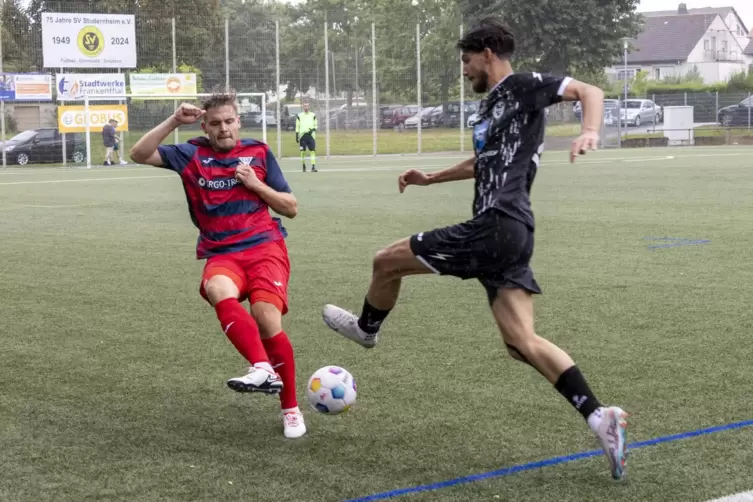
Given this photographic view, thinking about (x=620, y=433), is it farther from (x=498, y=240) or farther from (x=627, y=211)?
(x=627, y=211)

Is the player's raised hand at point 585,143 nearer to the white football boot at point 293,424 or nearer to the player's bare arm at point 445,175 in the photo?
the player's bare arm at point 445,175

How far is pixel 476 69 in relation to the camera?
4.55m

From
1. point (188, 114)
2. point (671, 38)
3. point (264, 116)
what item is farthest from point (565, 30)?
point (188, 114)

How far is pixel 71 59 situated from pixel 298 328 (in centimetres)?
2939

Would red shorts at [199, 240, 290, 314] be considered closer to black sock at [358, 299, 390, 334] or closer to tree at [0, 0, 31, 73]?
black sock at [358, 299, 390, 334]

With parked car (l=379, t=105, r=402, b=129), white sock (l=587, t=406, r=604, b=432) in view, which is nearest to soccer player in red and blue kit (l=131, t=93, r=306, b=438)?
white sock (l=587, t=406, r=604, b=432)

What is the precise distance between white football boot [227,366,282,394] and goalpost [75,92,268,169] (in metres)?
29.9

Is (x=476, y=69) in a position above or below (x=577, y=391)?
above

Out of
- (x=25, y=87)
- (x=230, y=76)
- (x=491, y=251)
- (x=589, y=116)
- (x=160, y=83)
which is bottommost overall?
(x=491, y=251)

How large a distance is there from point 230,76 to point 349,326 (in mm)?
31675

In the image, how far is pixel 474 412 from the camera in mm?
5242

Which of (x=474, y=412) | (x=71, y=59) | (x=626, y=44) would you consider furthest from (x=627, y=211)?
(x=626, y=44)

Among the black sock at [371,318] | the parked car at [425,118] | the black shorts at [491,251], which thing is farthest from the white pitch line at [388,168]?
the black shorts at [491,251]

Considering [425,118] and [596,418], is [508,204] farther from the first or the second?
[425,118]
